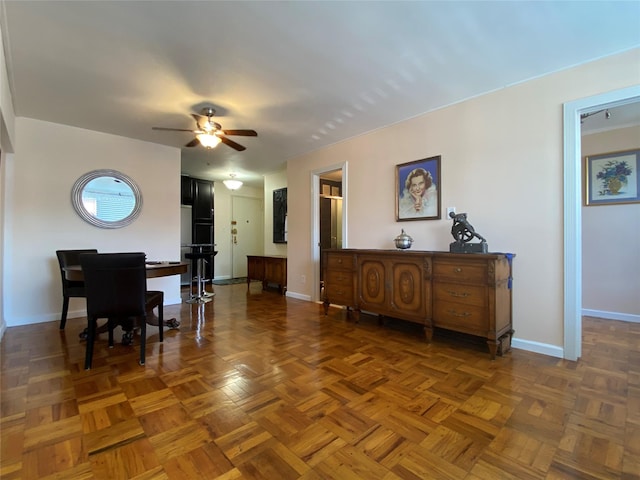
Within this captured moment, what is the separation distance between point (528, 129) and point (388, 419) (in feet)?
8.65

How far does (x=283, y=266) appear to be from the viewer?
5.36 meters

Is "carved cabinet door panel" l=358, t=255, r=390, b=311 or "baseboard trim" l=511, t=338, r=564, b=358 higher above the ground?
"carved cabinet door panel" l=358, t=255, r=390, b=311

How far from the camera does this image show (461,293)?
258 centimetres

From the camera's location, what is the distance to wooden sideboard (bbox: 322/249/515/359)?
243 cm

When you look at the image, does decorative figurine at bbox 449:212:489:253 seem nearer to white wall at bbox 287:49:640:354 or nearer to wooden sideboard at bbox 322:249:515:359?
wooden sideboard at bbox 322:249:515:359

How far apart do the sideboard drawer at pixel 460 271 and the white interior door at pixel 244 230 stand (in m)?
5.92

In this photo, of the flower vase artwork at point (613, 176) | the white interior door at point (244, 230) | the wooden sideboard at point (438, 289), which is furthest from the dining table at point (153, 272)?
the flower vase artwork at point (613, 176)

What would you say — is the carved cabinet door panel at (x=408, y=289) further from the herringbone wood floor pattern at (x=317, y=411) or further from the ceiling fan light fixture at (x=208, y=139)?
the ceiling fan light fixture at (x=208, y=139)

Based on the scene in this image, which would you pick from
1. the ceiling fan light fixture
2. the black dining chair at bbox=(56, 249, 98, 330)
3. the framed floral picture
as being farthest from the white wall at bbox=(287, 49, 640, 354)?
the black dining chair at bbox=(56, 249, 98, 330)

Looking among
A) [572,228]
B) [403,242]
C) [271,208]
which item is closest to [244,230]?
[271,208]

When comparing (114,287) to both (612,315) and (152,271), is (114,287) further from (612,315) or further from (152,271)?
(612,315)

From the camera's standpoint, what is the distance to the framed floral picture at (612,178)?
349 cm

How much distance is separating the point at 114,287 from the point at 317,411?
183 centimetres

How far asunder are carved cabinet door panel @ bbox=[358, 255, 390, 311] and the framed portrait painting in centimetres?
67
